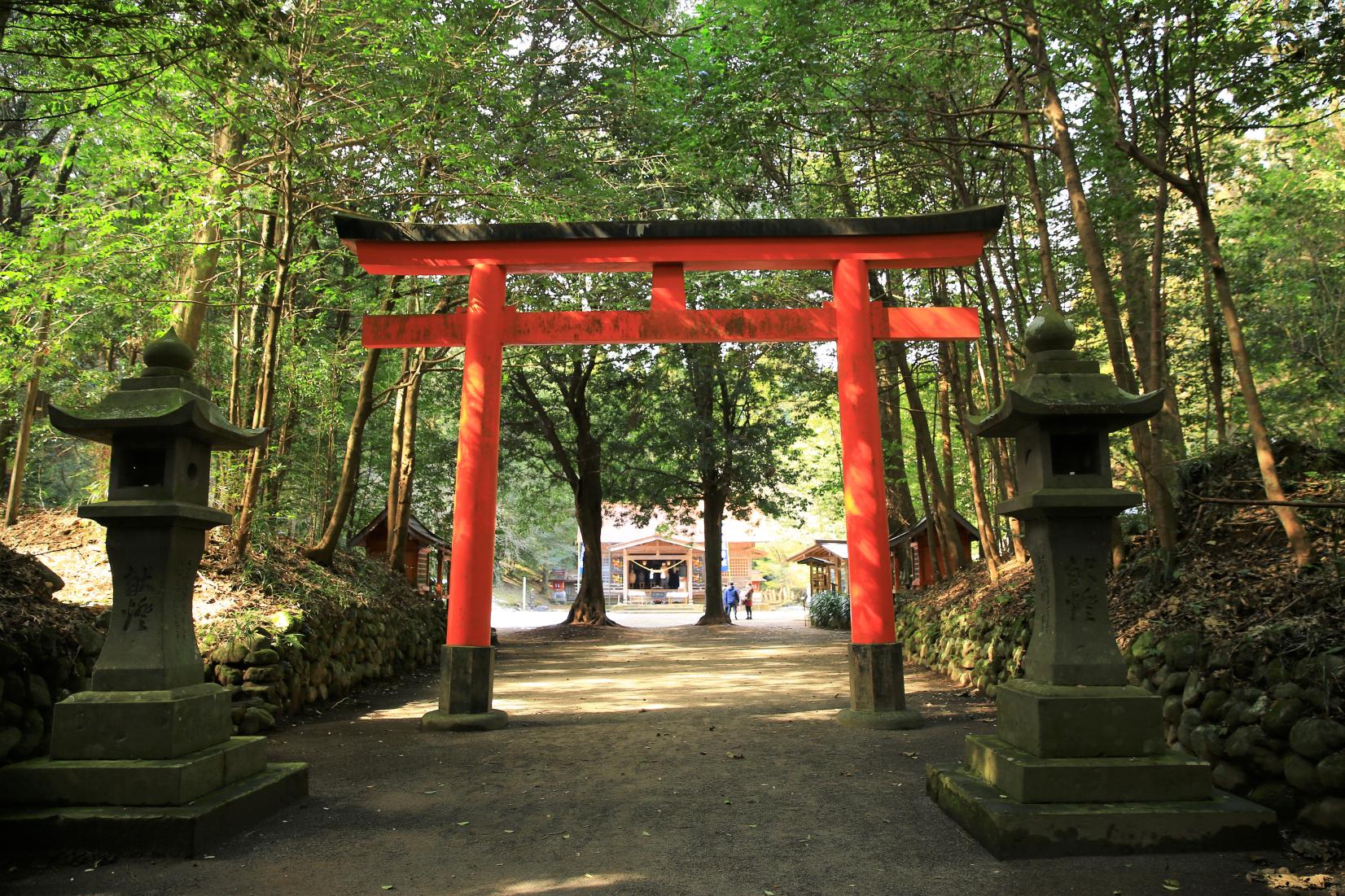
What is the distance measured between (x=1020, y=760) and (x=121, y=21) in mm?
5871

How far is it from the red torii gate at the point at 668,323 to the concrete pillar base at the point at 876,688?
0.05ft

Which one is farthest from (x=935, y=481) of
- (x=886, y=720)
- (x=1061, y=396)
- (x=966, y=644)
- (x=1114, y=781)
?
(x=1114, y=781)

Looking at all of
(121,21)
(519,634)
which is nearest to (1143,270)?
(121,21)

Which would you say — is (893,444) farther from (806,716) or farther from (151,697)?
(151,697)

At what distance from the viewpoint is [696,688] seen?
992cm

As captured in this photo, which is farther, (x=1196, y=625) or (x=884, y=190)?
(x=884, y=190)

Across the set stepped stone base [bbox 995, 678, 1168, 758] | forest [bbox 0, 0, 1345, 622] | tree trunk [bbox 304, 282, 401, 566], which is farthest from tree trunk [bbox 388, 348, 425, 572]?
stepped stone base [bbox 995, 678, 1168, 758]

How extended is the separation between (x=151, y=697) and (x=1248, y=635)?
605cm

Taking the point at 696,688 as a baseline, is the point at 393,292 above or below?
above

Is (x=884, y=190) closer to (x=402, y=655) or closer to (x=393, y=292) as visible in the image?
(x=393, y=292)

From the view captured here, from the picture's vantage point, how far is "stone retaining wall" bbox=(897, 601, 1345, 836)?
3869mm

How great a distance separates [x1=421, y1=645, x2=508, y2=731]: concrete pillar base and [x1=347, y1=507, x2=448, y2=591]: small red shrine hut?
10.6 metres

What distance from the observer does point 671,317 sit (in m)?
7.86

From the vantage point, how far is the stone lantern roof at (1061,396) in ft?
14.4
